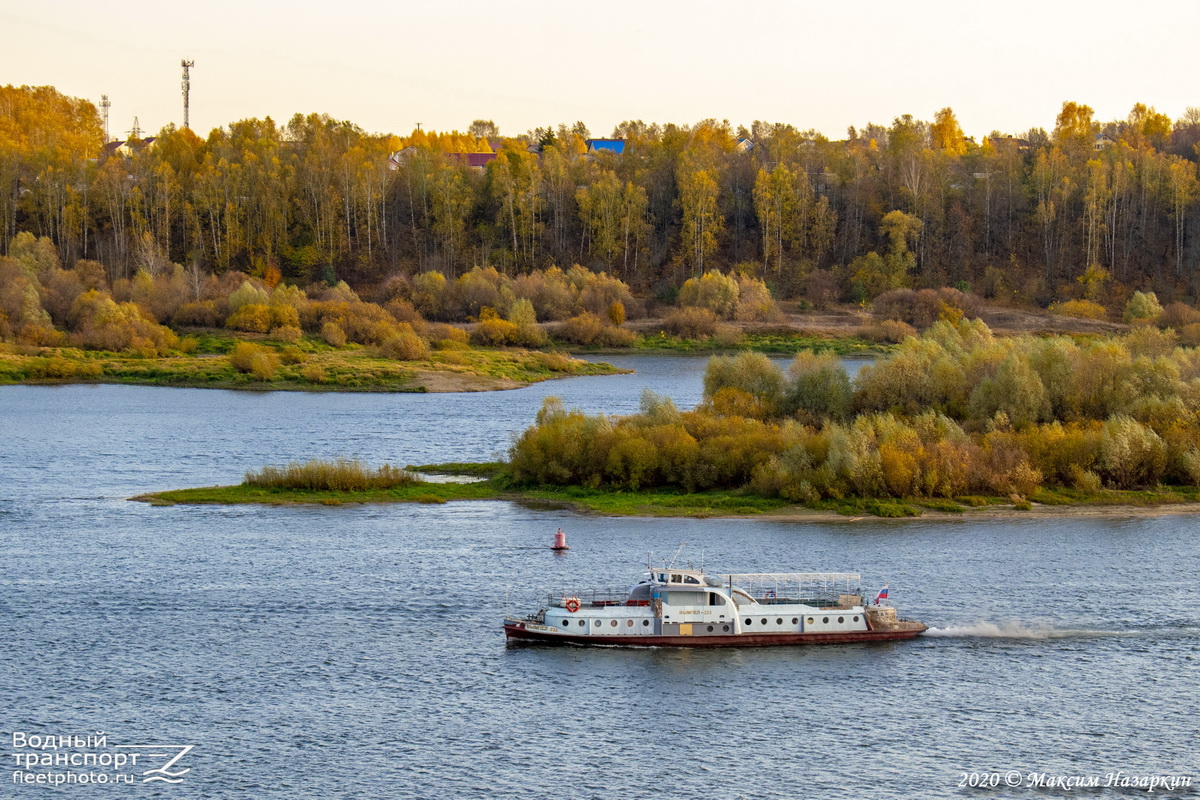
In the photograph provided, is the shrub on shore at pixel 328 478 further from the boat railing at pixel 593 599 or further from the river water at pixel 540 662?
the boat railing at pixel 593 599

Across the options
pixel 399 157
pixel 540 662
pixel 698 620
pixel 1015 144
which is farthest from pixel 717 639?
pixel 399 157

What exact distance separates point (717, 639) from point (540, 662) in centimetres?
567

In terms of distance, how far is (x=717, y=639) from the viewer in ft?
137

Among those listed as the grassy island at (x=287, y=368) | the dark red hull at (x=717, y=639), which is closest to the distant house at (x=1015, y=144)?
the grassy island at (x=287, y=368)

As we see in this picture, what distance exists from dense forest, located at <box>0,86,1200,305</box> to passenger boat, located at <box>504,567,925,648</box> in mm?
108526

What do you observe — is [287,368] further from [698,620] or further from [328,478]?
[698,620]

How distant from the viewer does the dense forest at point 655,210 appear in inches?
5935

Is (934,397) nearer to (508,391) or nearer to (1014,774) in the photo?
(1014,774)

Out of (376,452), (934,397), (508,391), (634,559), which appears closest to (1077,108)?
(508,391)

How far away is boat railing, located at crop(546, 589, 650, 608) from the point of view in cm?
4259

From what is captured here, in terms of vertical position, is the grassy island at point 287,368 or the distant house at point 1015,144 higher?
the distant house at point 1015,144
